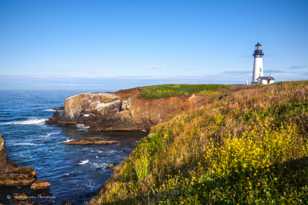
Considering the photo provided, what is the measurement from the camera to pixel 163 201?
802cm

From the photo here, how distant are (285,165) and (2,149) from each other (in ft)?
102

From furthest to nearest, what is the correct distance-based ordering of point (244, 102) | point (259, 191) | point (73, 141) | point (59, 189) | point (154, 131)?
point (73, 141) → point (59, 189) → point (154, 131) → point (244, 102) → point (259, 191)

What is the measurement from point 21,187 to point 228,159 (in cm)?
1971

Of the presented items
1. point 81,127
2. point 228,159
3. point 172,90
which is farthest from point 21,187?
point 172,90

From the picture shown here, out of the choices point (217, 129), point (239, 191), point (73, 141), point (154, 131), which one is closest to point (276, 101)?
point (217, 129)

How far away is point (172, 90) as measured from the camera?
6006 centimetres

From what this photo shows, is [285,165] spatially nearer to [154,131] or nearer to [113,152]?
[154,131]

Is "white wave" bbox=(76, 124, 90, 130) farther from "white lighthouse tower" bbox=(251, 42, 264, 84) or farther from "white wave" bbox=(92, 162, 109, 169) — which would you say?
"white lighthouse tower" bbox=(251, 42, 264, 84)

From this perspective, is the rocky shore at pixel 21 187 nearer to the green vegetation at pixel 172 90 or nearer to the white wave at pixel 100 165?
the white wave at pixel 100 165

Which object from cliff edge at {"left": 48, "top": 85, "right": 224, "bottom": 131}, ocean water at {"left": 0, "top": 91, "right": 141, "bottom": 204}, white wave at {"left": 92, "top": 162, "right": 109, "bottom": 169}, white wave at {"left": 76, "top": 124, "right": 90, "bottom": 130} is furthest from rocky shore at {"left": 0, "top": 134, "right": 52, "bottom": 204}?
white wave at {"left": 76, "top": 124, "right": 90, "bottom": 130}

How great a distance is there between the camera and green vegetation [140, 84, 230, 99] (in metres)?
56.5

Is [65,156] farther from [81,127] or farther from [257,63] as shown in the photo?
[257,63]

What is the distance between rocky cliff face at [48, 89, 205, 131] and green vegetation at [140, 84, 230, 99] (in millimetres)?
1221

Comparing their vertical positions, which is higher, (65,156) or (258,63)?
(258,63)
